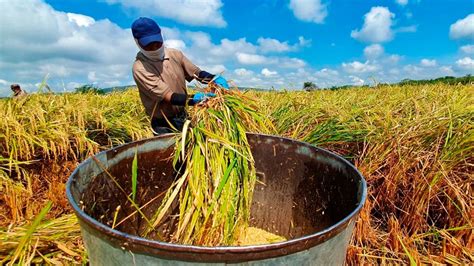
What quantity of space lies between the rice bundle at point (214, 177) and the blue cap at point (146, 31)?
3.45 feet

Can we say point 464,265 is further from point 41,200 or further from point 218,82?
point 41,200

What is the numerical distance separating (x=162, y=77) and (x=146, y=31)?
43 centimetres

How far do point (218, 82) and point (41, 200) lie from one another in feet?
6.17

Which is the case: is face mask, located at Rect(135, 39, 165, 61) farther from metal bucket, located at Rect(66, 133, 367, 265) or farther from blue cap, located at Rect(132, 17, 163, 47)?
metal bucket, located at Rect(66, 133, 367, 265)

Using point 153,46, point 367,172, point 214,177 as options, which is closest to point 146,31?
point 153,46

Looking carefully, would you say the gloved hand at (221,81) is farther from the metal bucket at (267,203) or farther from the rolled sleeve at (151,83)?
the rolled sleeve at (151,83)

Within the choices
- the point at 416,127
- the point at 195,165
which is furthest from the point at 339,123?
the point at 195,165

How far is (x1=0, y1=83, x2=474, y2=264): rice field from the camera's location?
192cm

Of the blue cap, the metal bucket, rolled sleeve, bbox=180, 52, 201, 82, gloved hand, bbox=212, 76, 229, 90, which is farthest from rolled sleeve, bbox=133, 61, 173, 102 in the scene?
the metal bucket

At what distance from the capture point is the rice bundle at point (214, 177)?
4.90 feet

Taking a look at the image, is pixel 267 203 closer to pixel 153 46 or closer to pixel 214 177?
pixel 214 177

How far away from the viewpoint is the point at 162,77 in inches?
116

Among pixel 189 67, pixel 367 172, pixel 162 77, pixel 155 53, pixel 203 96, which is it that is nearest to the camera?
pixel 203 96

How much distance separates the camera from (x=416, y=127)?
2291mm
